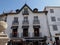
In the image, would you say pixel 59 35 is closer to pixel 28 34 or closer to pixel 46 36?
pixel 46 36

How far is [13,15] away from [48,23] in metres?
8.18

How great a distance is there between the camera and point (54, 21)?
26.3 meters

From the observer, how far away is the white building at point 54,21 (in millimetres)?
24669

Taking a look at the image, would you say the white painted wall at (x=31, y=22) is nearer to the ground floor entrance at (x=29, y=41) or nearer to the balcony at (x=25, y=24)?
the balcony at (x=25, y=24)

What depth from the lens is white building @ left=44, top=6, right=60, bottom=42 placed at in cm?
2467

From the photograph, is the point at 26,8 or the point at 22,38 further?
the point at 26,8

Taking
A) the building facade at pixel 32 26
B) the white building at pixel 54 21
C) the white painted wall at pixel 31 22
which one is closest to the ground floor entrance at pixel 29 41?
the building facade at pixel 32 26

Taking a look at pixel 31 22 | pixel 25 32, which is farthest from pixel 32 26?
pixel 25 32

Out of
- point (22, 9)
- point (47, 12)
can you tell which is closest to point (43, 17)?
point (47, 12)

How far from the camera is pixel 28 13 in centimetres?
2720

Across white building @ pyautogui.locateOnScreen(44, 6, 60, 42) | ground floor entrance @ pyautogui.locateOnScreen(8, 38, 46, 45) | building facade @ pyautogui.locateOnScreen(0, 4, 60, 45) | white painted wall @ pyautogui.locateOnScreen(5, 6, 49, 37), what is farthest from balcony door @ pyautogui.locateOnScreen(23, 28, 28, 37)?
white building @ pyautogui.locateOnScreen(44, 6, 60, 42)

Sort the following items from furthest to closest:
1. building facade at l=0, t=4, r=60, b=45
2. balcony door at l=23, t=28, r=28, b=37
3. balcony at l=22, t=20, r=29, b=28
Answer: balcony at l=22, t=20, r=29, b=28, balcony door at l=23, t=28, r=28, b=37, building facade at l=0, t=4, r=60, b=45

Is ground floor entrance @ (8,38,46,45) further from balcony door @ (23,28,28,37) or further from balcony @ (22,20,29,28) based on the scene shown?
balcony @ (22,20,29,28)

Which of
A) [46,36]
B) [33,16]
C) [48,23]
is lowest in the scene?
[46,36]
